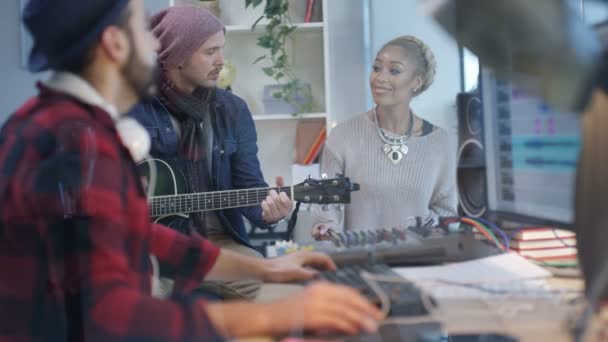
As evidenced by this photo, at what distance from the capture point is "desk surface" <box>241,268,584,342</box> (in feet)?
2.33

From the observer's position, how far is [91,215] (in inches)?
29.4

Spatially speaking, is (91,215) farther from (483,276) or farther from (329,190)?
(329,190)

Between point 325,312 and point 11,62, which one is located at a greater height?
point 11,62

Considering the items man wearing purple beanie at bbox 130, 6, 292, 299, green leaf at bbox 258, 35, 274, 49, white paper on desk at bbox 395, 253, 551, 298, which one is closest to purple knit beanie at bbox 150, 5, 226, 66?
man wearing purple beanie at bbox 130, 6, 292, 299

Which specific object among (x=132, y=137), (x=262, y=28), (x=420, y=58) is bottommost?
(x=132, y=137)

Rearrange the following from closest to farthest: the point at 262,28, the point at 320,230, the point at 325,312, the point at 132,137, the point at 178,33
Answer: the point at 325,312
the point at 132,137
the point at 320,230
the point at 178,33
the point at 262,28

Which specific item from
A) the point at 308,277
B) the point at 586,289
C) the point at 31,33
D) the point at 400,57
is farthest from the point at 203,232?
the point at 586,289

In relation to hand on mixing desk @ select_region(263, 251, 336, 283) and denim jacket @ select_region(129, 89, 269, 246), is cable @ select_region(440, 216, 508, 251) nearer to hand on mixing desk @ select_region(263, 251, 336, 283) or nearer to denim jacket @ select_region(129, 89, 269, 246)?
hand on mixing desk @ select_region(263, 251, 336, 283)

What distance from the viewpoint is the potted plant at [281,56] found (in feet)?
9.50

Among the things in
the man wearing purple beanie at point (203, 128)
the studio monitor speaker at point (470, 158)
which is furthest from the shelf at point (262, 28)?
the studio monitor speaker at point (470, 158)

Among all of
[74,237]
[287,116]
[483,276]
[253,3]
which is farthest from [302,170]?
[74,237]

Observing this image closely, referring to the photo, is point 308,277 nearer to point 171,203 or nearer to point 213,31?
point 171,203

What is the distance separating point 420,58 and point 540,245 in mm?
919

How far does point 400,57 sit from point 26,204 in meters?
1.44
